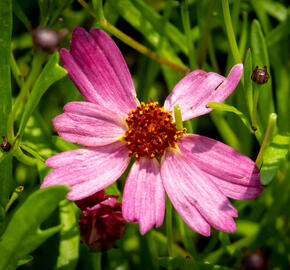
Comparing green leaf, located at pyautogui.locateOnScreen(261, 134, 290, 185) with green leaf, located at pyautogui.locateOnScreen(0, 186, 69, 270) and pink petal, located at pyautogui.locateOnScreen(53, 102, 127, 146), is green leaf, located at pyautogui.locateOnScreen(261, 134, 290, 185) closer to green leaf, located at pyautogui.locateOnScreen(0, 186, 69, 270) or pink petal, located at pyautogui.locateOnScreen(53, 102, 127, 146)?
pink petal, located at pyautogui.locateOnScreen(53, 102, 127, 146)

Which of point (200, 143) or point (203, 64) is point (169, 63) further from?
point (200, 143)

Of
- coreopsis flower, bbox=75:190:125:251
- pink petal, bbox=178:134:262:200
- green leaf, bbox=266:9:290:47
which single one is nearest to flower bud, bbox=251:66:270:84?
pink petal, bbox=178:134:262:200

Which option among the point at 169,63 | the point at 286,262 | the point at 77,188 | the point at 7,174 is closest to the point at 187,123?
the point at 169,63

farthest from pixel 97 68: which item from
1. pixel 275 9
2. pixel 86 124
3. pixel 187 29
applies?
pixel 275 9

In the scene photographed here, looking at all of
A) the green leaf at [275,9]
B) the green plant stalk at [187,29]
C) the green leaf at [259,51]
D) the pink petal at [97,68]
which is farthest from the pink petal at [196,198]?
the green leaf at [275,9]

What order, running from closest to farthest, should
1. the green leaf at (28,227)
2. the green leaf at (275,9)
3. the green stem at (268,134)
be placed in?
1. the green leaf at (28,227)
2. the green stem at (268,134)
3. the green leaf at (275,9)

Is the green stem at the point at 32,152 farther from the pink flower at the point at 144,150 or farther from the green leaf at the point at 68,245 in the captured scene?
the green leaf at the point at 68,245

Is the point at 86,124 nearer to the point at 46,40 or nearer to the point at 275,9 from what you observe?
the point at 46,40
